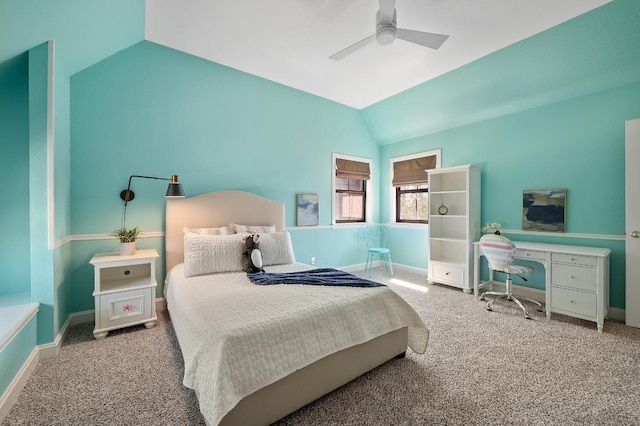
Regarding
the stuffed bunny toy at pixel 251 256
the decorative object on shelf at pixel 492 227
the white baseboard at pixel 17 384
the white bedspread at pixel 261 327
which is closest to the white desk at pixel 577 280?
the decorative object on shelf at pixel 492 227

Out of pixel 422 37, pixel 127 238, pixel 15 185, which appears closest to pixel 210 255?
pixel 127 238

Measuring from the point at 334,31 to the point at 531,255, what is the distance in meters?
3.34

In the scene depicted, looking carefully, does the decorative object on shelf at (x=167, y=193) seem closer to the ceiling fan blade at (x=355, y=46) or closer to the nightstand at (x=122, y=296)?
the nightstand at (x=122, y=296)

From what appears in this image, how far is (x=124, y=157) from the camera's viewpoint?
2.96 metres

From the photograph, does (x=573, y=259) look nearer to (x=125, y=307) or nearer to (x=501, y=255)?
(x=501, y=255)

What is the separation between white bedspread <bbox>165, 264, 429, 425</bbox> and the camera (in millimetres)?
1332

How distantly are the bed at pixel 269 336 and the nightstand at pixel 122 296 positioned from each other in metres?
0.30

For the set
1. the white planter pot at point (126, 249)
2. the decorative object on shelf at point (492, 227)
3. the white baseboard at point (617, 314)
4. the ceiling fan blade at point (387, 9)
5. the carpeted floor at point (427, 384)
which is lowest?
the carpeted floor at point (427, 384)

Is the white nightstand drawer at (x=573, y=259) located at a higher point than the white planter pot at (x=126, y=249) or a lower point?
lower

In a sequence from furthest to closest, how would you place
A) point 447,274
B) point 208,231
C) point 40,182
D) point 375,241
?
point 375,241 < point 447,274 < point 208,231 < point 40,182

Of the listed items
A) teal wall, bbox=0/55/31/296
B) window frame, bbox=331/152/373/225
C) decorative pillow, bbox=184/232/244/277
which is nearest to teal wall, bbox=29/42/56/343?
teal wall, bbox=0/55/31/296

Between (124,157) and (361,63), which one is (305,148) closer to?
(361,63)

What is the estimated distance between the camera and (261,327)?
59.0 inches

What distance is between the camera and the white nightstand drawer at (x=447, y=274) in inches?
155
